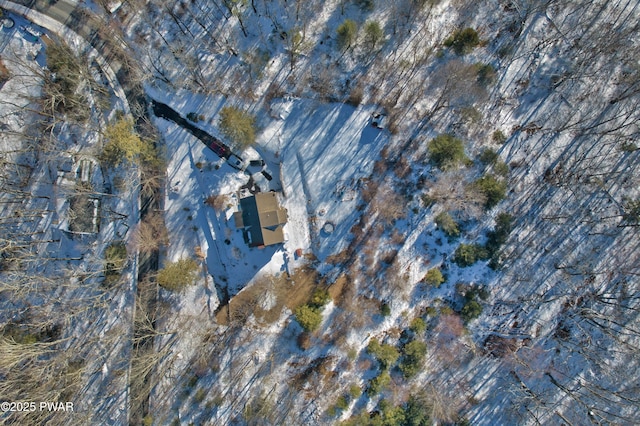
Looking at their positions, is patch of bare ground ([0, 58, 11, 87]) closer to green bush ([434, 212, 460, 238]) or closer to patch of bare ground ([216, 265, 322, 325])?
patch of bare ground ([216, 265, 322, 325])

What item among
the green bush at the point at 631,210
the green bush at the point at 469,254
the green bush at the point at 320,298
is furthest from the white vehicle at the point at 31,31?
the green bush at the point at 631,210

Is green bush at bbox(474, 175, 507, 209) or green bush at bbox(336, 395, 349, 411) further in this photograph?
green bush at bbox(336, 395, 349, 411)

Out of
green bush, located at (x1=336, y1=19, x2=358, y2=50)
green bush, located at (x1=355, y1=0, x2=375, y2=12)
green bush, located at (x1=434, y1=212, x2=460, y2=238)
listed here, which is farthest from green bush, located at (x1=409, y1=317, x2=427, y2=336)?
green bush, located at (x1=355, y1=0, x2=375, y2=12)

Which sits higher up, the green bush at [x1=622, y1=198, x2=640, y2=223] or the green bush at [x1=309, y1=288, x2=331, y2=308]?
the green bush at [x1=622, y1=198, x2=640, y2=223]

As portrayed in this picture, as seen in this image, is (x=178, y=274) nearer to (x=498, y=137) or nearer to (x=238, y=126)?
(x=238, y=126)

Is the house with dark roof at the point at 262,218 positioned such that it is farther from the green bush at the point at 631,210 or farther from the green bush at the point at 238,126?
the green bush at the point at 631,210

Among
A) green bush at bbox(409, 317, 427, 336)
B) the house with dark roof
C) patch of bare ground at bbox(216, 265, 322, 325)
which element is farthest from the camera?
patch of bare ground at bbox(216, 265, 322, 325)

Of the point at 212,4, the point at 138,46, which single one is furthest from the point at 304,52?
the point at 138,46
